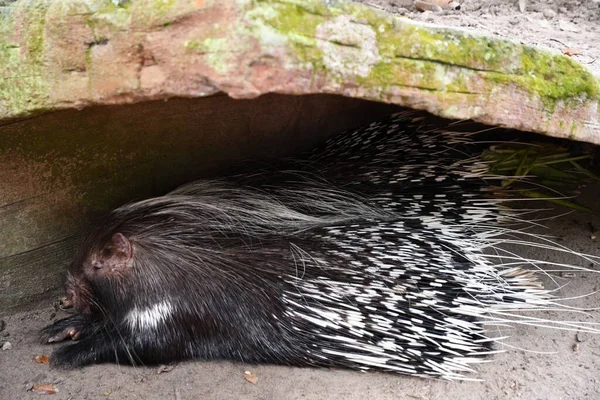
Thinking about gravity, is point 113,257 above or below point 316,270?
below

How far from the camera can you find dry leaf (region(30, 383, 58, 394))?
1.78m

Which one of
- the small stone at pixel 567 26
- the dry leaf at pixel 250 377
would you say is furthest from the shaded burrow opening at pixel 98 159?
the small stone at pixel 567 26

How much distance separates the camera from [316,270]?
1959 millimetres

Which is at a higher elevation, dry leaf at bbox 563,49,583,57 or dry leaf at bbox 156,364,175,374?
dry leaf at bbox 563,49,583,57

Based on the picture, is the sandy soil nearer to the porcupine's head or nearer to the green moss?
the porcupine's head

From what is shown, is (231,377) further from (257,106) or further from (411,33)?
(411,33)

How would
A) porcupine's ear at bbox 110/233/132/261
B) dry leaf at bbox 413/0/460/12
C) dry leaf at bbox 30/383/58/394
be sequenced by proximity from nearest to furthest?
dry leaf at bbox 30/383/58/394 < porcupine's ear at bbox 110/233/132/261 < dry leaf at bbox 413/0/460/12

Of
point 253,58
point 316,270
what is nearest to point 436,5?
point 316,270

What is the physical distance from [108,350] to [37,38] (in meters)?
1.15

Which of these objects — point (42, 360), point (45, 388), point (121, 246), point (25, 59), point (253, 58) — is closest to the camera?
point (253, 58)

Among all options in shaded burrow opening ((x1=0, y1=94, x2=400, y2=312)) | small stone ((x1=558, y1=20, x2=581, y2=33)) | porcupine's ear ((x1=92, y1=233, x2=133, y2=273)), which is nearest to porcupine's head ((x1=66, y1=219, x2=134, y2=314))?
porcupine's ear ((x1=92, y1=233, x2=133, y2=273))

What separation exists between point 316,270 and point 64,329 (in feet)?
3.39

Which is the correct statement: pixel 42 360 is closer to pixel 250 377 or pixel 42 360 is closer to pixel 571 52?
pixel 250 377

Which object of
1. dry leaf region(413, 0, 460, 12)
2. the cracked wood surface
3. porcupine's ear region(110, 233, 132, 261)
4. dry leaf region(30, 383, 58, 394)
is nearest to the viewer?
the cracked wood surface
